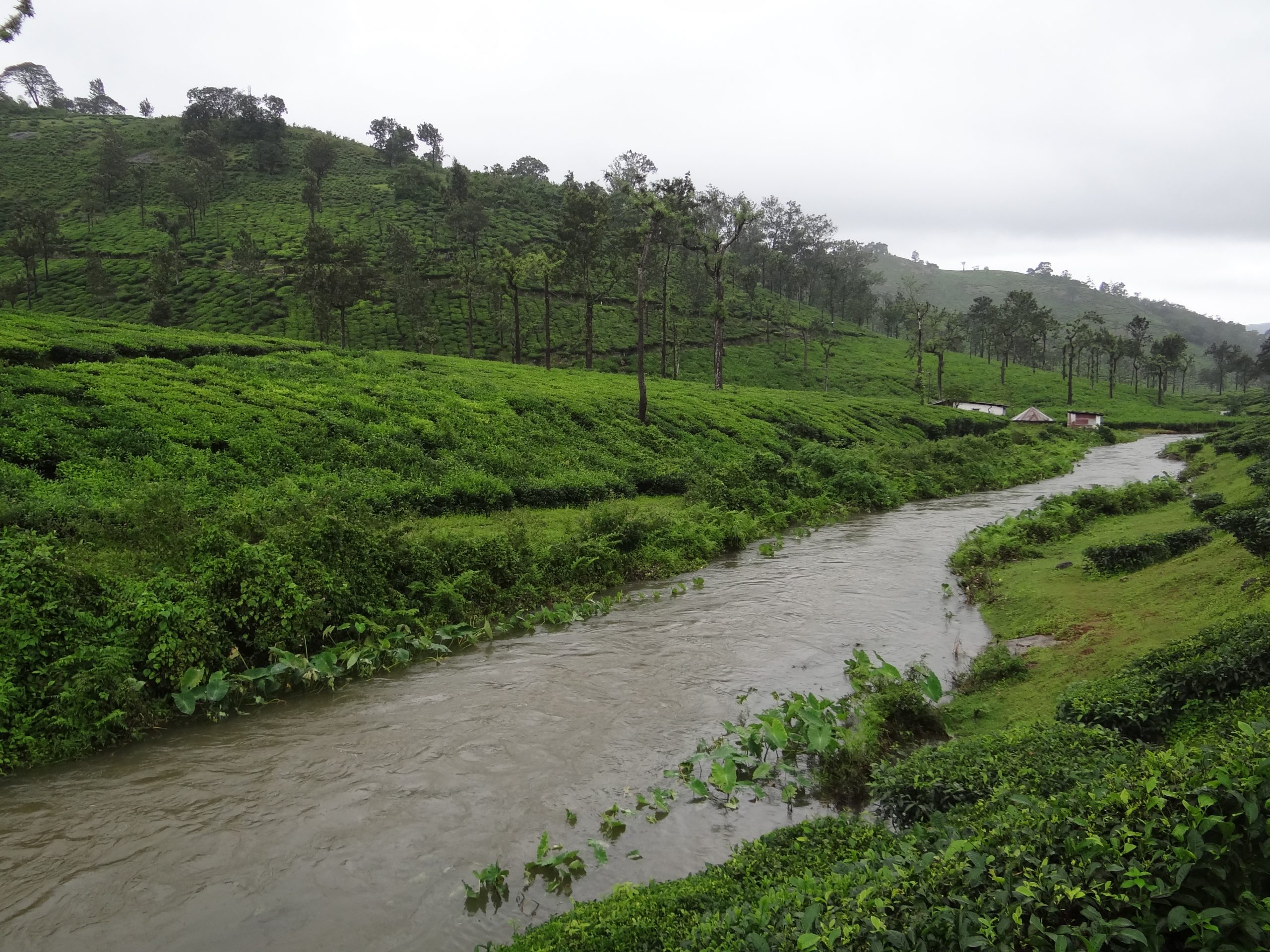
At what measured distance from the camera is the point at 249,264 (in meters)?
69.7

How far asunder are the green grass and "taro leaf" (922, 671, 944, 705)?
49 centimetres

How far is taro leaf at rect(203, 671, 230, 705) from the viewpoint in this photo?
10.7 meters

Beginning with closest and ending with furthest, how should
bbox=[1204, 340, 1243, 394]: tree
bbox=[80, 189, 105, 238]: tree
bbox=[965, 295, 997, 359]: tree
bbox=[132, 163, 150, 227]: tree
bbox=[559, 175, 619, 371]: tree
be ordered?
bbox=[559, 175, 619, 371]: tree → bbox=[80, 189, 105, 238]: tree → bbox=[132, 163, 150, 227]: tree → bbox=[965, 295, 997, 359]: tree → bbox=[1204, 340, 1243, 394]: tree

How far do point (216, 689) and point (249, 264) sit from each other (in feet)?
234

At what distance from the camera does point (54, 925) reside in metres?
6.64

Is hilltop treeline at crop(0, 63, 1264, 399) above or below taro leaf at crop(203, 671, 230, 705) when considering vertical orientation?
above

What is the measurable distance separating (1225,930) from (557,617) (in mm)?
12670

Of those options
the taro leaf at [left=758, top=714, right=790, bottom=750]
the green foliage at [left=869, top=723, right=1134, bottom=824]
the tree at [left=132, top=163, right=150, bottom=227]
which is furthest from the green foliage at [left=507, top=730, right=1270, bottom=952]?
the tree at [left=132, top=163, right=150, bottom=227]

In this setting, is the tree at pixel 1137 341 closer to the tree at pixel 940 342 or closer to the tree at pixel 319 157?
the tree at pixel 940 342

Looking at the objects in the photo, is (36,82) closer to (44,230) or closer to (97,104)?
(97,104)

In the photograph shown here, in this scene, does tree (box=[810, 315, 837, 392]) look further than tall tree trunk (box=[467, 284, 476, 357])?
Yes

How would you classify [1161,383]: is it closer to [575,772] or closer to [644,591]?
[644,591]

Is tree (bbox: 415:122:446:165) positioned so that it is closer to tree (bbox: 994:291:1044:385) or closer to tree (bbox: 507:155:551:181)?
tree (bbox: 507:155:551:181)

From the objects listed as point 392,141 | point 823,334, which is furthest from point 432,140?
point 823,334
